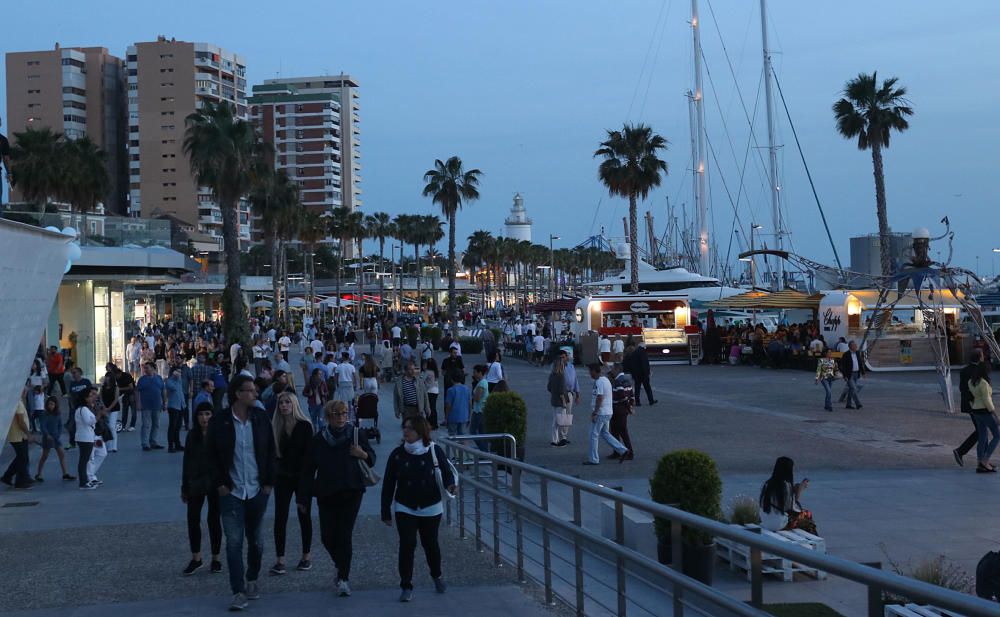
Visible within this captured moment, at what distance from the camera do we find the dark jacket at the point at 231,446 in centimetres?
769

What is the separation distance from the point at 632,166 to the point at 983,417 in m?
40.8

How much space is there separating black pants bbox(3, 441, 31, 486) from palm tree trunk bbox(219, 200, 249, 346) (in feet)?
94.6

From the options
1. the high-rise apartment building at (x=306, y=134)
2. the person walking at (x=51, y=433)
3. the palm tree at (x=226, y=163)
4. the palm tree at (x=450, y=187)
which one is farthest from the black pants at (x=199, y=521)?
the high-rise apartment building at (x=306, y=134)

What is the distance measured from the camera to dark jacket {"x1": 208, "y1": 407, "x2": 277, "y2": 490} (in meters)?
7.69

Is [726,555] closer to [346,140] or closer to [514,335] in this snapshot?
[514,335]

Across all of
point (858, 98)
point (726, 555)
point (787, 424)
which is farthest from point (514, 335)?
point (726, 555)

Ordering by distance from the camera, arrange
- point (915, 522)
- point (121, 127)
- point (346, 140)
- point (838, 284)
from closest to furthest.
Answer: point (915, 522), point (838, 284), point (121, 127), point (346, 140)

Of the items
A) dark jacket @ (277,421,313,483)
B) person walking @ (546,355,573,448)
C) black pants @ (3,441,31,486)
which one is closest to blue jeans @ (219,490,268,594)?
dark jacket @ (277,421,313,483)

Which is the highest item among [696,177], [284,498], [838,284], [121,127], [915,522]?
[121,127]

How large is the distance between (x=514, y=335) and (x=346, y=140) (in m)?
124

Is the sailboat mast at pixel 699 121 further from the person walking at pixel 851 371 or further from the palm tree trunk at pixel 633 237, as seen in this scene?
the person walking at pixel 851 371

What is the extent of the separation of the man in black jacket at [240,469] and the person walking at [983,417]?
10.8 metres

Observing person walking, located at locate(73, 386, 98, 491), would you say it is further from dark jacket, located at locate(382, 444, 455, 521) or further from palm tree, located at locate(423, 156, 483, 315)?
palm tree, located at locate(423, 156, 483, 315)

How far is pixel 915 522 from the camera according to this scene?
1145 cm
